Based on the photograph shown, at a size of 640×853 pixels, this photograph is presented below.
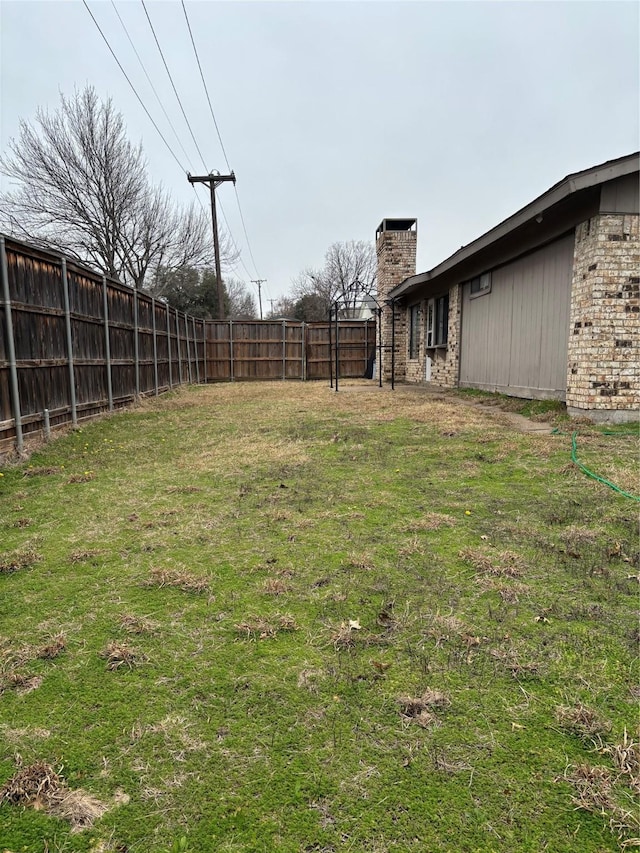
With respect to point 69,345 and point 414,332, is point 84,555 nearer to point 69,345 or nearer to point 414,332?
point 69,345

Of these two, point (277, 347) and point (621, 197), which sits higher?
point (621, 197)

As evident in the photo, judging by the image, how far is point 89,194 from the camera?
62.4 feet

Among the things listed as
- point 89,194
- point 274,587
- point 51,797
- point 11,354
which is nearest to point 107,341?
point 11,354

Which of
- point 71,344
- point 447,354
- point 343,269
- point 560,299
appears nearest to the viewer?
point 71,344

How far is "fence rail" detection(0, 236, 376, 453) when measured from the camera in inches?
187

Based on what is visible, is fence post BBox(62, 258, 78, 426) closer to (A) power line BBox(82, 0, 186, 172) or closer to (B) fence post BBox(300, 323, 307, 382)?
(A) power line BBox(82, 0, 186, 172)

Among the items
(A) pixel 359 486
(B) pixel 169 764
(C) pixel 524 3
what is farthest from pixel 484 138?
(B) pixel 169 764

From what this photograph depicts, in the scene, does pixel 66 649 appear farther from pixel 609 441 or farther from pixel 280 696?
pixel 609 441

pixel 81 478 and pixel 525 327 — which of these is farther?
pixel 525 327

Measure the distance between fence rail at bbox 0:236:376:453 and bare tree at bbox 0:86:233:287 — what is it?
351 inches

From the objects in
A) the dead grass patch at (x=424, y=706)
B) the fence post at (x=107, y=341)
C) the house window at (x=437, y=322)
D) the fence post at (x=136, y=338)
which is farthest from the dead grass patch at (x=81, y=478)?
the house window at (x=437, y=322)

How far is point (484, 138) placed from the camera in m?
14.7

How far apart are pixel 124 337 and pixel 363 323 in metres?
10.4

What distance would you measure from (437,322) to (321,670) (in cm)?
1174
